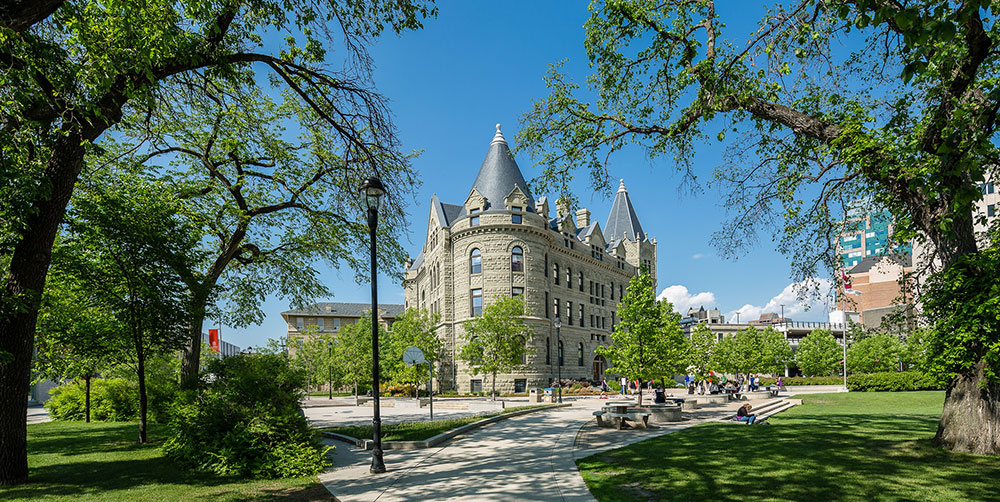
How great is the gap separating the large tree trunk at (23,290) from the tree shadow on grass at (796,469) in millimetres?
9836

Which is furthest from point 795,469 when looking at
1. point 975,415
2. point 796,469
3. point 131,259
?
point 131,259

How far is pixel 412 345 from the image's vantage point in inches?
1549

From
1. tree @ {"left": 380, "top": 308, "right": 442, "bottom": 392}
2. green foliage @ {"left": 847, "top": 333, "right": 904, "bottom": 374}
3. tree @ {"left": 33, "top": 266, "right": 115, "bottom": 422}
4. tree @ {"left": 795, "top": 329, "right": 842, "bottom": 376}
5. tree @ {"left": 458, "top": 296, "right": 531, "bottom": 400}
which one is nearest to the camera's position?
tree @ {"left": 33, "top": 266, "right": 115, "bottom": 422}

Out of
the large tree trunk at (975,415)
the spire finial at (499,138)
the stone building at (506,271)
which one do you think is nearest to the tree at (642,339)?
the large tree trunk at (975,415)

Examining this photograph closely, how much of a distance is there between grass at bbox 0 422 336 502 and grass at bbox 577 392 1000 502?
521 centimetres

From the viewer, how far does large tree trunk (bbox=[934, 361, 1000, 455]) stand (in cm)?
940

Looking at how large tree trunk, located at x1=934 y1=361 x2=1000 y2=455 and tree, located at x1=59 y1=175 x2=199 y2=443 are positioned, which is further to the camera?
tree, located at x1=59 y1=175 x2=199 y2=443

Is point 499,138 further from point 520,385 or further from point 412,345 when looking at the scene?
point 520,385

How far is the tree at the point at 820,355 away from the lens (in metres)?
59.6

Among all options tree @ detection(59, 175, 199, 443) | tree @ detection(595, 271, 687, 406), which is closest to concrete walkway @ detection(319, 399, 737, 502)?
tree @ detection(595, 271, 687, 406)

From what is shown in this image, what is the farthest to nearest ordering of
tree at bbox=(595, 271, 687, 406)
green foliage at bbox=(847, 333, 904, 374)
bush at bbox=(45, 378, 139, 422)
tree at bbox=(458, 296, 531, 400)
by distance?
green foliage at bbox=(847, 333, 904, 374)
tree at bbox=(458, 296, 531, 400)
bush at bbox=(45, 378, 139, 422)
tree at bbox=(595, 271, 687, 406)

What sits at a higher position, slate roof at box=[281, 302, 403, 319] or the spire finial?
the spire finial

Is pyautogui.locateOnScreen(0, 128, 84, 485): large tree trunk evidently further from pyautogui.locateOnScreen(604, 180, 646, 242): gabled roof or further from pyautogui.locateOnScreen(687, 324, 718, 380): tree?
pyautogui.locateOnScreen(604, 180, 646, 242): gabled roof

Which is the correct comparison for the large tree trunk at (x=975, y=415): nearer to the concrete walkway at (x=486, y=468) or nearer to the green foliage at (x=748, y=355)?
the concrete walkway at (x=486, y=468)
